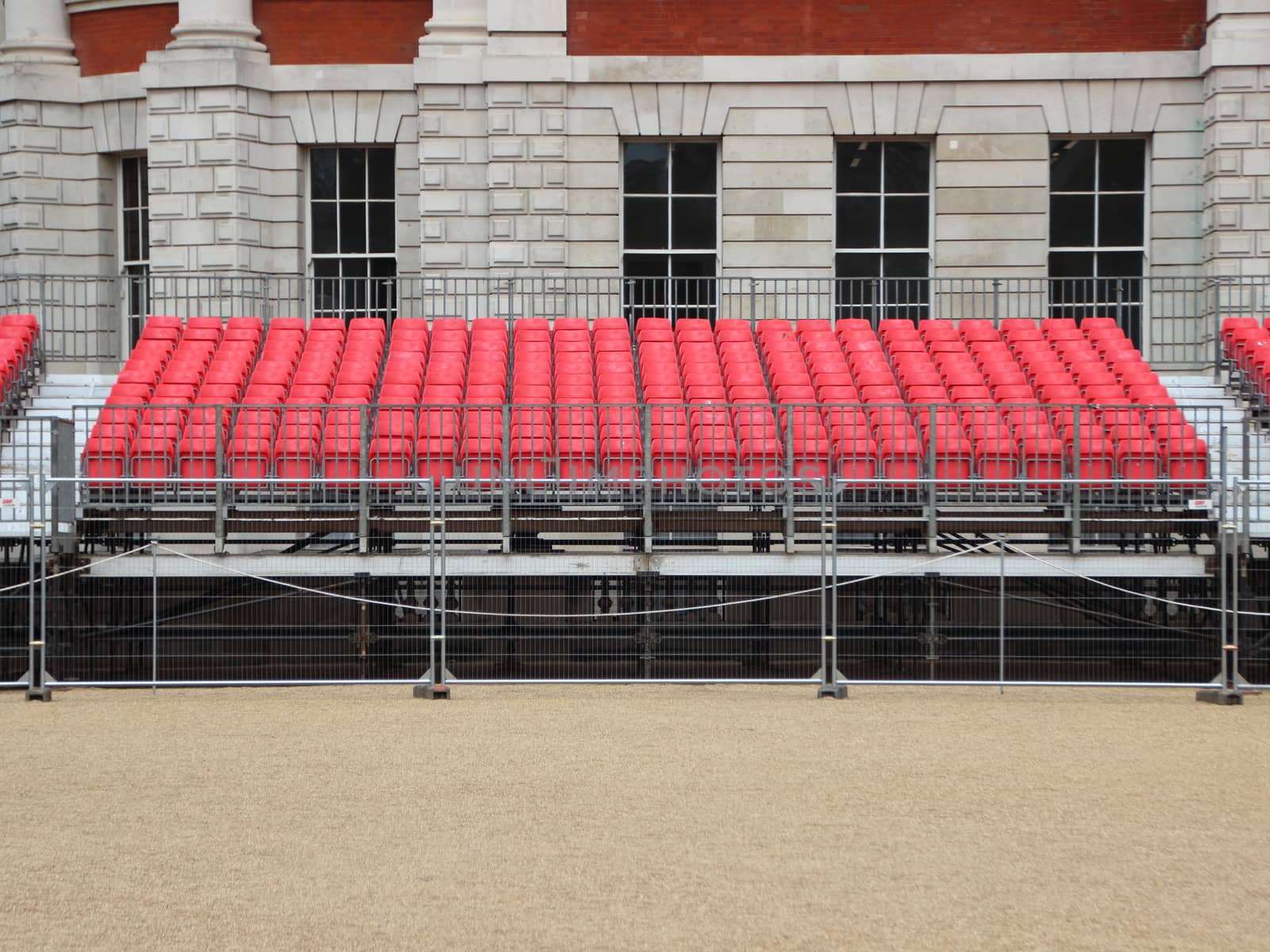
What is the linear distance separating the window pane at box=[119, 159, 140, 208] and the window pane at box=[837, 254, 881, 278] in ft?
35.3

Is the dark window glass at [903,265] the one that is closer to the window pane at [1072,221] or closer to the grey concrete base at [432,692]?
the window pane at [1072,221]

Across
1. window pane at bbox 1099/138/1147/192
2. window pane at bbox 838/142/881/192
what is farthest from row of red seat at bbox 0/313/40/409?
window pane at bbox 1099/138/1147/192

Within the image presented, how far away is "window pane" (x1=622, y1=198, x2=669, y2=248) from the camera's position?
22.8m

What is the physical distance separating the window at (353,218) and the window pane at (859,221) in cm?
662

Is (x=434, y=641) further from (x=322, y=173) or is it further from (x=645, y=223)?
(x=322, y=173)

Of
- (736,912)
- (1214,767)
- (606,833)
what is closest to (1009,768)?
(1214,767)

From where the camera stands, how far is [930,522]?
46.9ft

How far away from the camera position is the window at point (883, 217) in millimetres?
22703

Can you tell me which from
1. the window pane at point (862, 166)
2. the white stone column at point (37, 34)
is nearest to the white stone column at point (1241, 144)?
the window pane at point (862, 166)

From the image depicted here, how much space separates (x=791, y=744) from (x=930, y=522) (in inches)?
178

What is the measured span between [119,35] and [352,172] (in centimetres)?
407

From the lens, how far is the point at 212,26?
22.3 meters

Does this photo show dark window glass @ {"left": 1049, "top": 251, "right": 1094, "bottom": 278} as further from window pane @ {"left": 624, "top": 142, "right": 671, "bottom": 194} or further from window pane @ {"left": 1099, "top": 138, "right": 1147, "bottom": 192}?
window pane @ {"left": 624, "top": 142, "right": 671, "bottom": 194}

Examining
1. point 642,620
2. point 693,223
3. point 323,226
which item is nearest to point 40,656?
point 642,620
